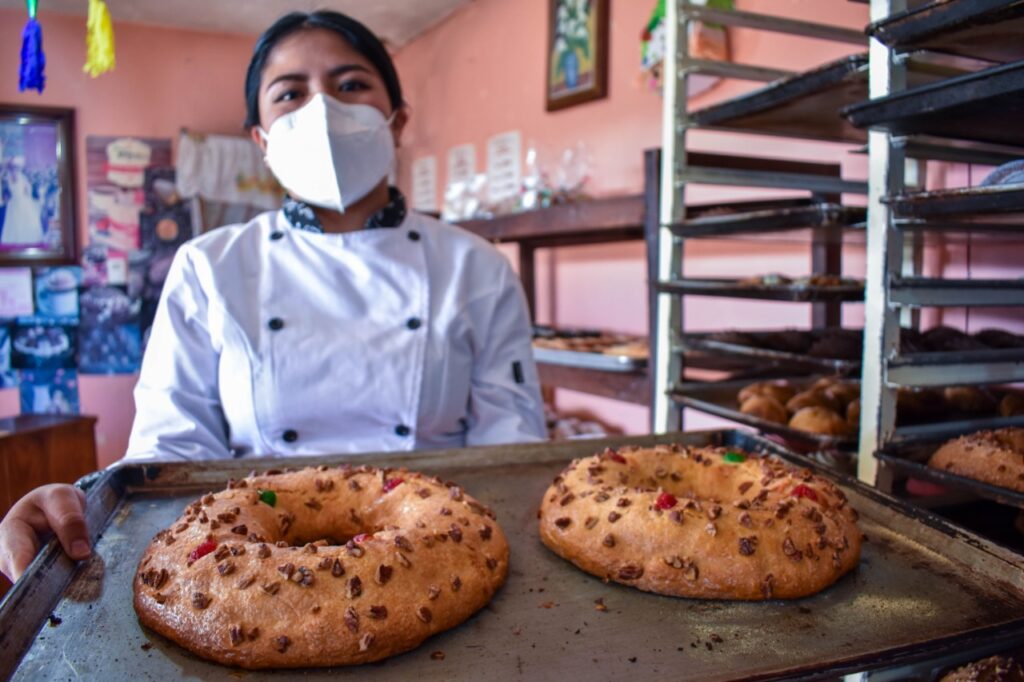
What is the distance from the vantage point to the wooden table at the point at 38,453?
1264mm

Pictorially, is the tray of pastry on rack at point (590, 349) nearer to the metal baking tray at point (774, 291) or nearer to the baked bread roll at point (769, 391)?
the baked bread roll at point (769, 391)

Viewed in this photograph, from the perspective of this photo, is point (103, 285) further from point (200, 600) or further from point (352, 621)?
point (352, 621)

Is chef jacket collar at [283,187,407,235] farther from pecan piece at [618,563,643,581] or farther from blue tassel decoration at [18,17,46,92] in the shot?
pecan piece at [618,563,643,581]

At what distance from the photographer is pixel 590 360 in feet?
10.5

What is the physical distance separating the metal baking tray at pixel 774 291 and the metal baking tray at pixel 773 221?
0.15m

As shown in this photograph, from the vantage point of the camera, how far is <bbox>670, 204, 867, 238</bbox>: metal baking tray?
5.14ft

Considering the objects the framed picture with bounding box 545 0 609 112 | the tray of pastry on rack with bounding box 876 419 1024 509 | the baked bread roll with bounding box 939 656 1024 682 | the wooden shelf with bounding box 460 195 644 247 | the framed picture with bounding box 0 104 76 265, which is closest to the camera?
the baked bread roll with bounding box 939 656 1024 682

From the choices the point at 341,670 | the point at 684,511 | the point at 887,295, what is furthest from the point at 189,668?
the point at 887,295

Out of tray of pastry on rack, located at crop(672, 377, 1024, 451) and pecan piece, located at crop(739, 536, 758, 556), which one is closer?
pecan piece, located at crop(739, 536, 758, 556)

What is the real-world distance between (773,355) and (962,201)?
2.14 ft

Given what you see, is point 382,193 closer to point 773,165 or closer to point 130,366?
point 773,165

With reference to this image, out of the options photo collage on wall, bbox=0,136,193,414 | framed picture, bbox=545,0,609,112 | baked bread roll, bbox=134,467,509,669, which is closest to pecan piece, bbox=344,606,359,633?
baked bread roll, bbox=134,467,509,669

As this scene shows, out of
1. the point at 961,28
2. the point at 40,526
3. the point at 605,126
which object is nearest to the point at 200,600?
the point at 40,526

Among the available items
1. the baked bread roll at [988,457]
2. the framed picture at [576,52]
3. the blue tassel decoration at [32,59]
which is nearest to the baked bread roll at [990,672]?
the baked bread roll at [988,457]
